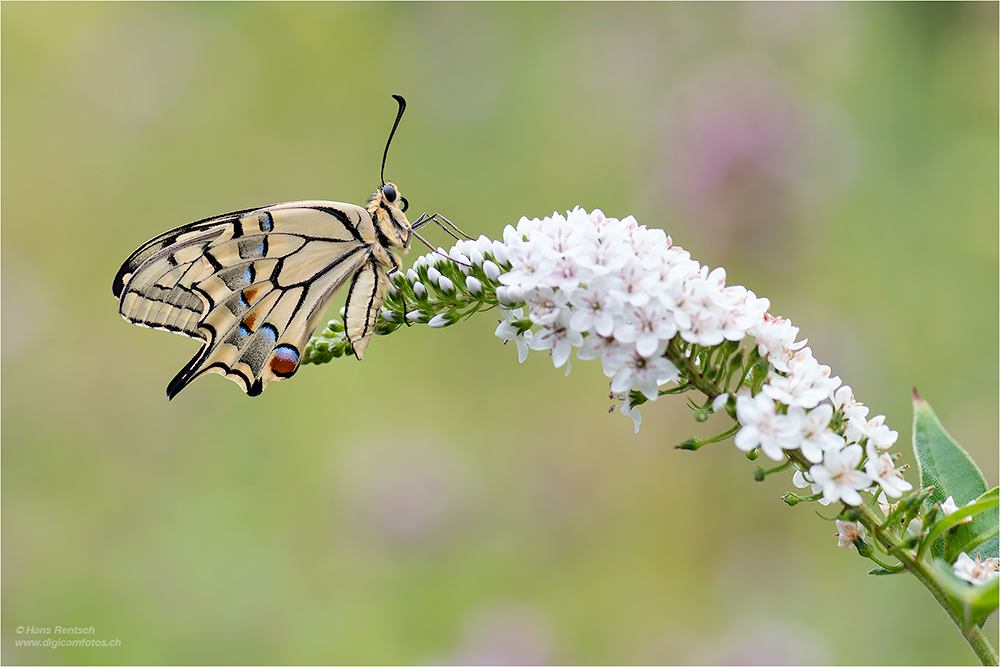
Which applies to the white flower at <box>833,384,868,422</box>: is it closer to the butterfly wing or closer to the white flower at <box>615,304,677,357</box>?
the white flower at <box>615,304,677,357</box>

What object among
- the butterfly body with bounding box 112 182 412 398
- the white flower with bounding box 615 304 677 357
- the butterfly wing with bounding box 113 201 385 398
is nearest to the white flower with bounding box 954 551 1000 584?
the white flower with bounding box 615 304 677 357

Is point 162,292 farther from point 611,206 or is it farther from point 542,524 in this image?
point 611,206

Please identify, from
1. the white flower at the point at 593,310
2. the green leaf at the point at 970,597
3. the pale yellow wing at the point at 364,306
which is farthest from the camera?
the pale yellow wing at the point at 364,306

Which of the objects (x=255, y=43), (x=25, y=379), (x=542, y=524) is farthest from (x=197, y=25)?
(x=542, y=524)

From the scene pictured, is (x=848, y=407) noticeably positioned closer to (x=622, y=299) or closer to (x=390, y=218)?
(x=622, y=299)

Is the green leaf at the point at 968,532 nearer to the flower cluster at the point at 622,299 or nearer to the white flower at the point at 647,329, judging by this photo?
the flower cluster at the point at 622,299

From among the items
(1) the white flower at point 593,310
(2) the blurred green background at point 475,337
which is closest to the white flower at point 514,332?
(1) the white flower at point 593,310
